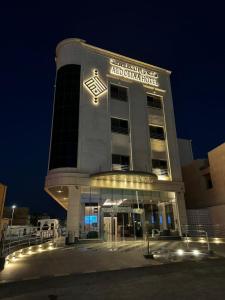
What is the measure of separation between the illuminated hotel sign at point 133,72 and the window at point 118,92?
5.78ft

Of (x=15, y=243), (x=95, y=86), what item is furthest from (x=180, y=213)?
(x=95, y=86)

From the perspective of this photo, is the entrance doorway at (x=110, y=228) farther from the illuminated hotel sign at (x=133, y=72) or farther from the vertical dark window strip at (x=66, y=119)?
the illuminated hotel sign at (x=133, y=72)

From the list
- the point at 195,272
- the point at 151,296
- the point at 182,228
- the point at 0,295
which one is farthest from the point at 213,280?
the point at 182,228

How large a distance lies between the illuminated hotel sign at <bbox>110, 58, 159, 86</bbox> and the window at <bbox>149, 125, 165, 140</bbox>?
641cm

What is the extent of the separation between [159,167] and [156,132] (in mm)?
4550

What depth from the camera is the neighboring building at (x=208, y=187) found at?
24.4 metres

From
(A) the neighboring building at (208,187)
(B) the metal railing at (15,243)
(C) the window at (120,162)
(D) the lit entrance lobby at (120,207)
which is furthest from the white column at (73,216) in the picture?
(A) the neighboring building at (208,187)

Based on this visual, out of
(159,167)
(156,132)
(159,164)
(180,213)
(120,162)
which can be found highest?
(156,132)

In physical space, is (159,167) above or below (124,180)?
above

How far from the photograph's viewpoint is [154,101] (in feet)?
94.0

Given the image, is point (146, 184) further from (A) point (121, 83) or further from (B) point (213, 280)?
(B) point (213, 280)

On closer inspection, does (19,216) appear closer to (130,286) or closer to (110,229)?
(110,229)

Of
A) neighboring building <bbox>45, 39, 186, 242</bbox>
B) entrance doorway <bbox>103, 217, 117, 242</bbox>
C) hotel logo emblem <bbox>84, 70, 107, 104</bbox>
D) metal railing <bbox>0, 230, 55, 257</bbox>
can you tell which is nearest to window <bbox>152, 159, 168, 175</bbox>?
neighboring building <bbox>45, 39, 186, 242</bbox>

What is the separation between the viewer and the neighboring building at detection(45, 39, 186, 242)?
20.4 m
